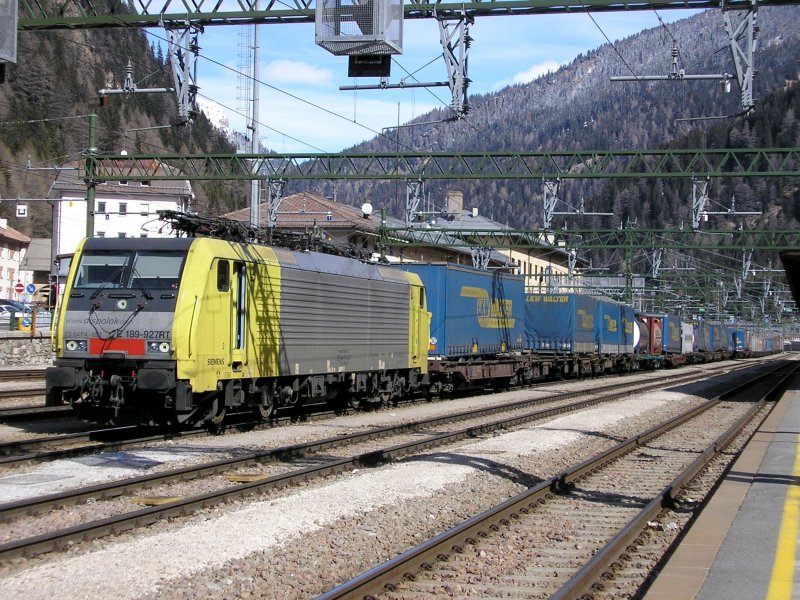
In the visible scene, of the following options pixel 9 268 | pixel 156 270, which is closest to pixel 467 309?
pixel 156 270

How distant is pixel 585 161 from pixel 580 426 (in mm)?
12744

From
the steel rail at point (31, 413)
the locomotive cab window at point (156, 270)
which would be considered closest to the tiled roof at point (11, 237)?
the steel rail at point (31, 413)

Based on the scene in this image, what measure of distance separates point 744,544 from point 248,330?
9.48 metres

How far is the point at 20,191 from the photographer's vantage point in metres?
118

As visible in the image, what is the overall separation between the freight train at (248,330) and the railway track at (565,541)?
5884 millimetres

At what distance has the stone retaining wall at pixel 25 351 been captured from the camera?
104 feet

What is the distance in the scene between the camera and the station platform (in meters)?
6.31

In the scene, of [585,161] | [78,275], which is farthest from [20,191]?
[78,275]

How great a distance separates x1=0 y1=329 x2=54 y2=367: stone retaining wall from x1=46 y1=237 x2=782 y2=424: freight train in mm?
14457

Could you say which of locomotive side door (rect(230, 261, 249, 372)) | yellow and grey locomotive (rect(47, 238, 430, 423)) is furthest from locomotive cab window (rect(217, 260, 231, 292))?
locomotive side door (rect(230, 261, 249, 372))

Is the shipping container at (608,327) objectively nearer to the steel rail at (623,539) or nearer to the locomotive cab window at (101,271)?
the steel rail at (623,539)

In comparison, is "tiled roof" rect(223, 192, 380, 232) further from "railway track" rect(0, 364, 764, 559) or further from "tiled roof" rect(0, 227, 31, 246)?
"railway track" rect(0, 364, 764, 559)

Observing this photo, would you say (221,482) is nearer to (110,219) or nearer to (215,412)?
(215,412)

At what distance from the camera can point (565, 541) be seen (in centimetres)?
887
